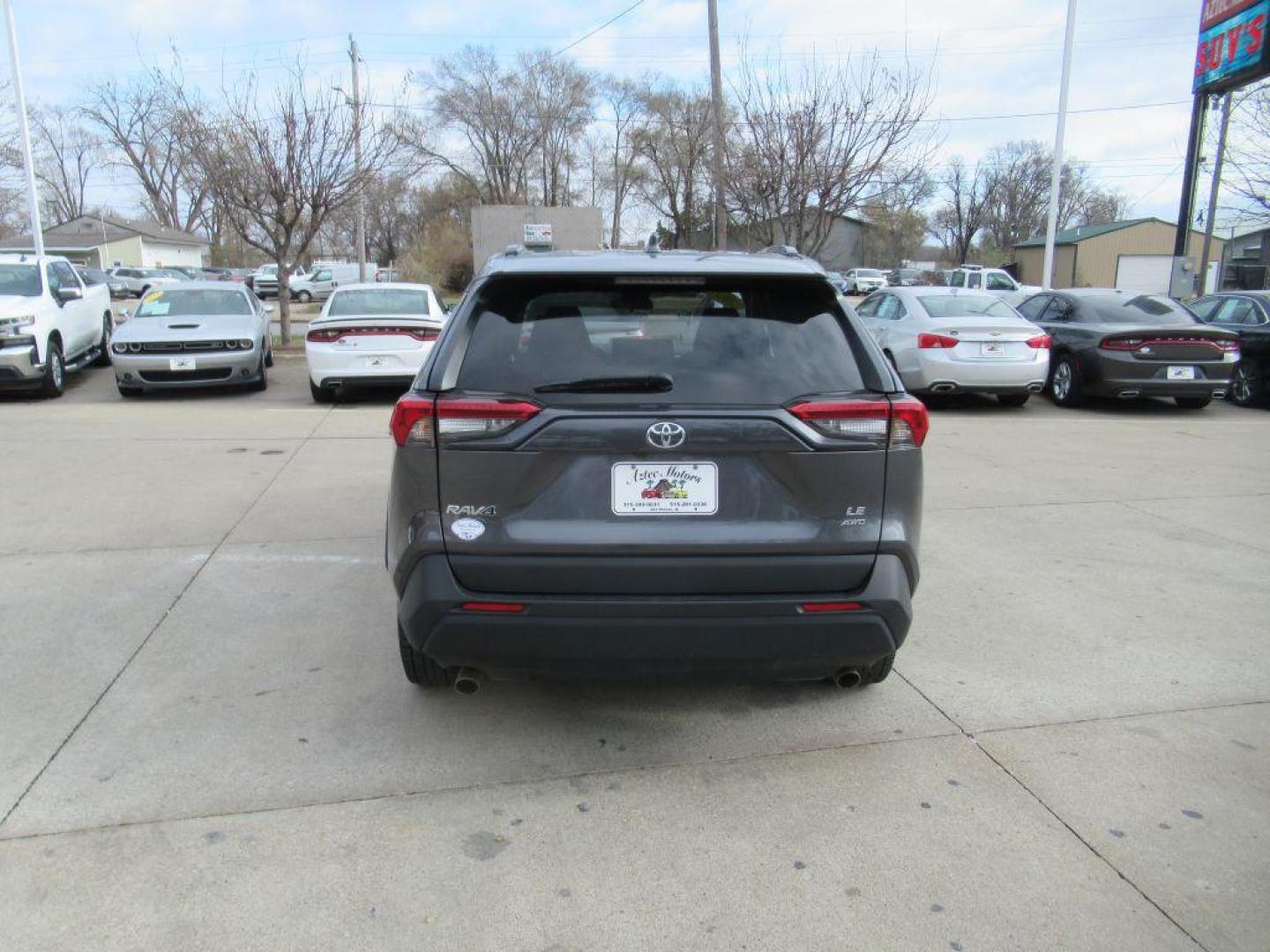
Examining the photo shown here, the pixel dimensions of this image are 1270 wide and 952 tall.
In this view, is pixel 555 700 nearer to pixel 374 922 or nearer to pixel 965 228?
pixel 374 922

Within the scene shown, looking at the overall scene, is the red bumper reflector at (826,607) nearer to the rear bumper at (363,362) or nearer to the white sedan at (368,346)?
the white sedan at (368,346)

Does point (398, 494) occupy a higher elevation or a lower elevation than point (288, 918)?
higher

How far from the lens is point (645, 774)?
322 cm

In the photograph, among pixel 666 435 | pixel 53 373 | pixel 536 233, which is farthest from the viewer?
pixel 536 233

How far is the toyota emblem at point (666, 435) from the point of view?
2824 mm

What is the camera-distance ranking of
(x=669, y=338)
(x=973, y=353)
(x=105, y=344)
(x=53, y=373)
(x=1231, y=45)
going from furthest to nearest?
(x=1231, y=45)
(x=105, y=344)
(x=53, y=373)
(x=973, y=353)
(x=669, y=338)

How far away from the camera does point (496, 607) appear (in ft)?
9.48

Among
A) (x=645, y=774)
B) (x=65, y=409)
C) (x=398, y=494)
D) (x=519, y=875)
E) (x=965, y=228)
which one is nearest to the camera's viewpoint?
(x=519, y=875)

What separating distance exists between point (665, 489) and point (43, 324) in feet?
38.7

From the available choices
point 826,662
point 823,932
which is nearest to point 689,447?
point 826,662

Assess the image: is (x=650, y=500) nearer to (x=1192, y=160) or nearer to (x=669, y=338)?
(x=669, y=338)

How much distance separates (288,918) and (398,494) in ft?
4.11

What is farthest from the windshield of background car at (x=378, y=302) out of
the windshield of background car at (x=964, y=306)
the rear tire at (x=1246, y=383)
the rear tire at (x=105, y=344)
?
the rear tire at (x=1246, y=383)

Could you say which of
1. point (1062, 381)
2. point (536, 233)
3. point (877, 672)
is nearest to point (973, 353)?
point (1062, 381)
